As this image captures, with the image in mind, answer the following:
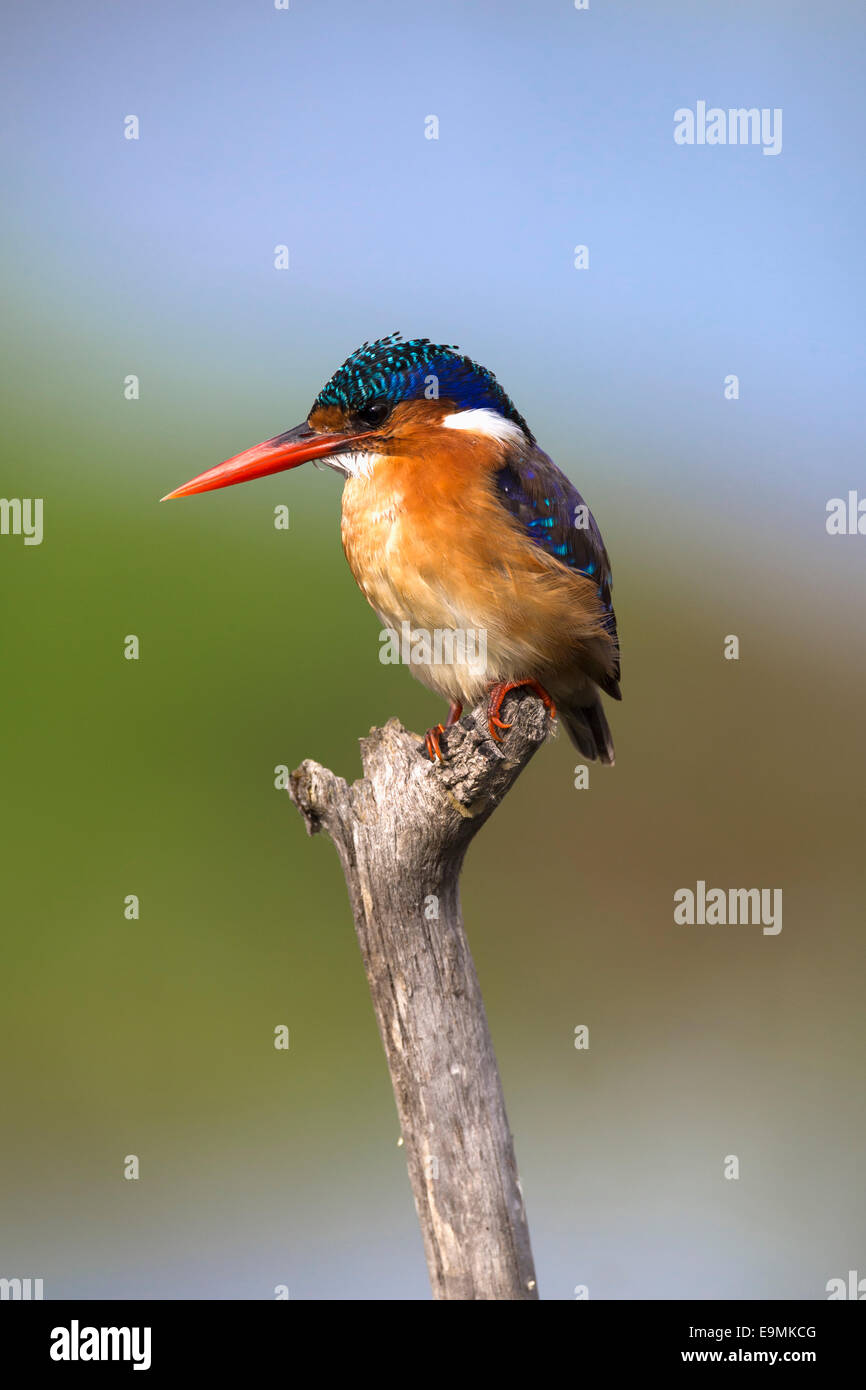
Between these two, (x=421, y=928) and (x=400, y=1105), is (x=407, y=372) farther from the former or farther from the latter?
(x=400, y=1105)

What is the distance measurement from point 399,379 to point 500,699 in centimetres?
75

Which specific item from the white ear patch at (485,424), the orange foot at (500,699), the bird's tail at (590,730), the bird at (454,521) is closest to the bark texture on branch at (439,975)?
the orange foot at (500,699)

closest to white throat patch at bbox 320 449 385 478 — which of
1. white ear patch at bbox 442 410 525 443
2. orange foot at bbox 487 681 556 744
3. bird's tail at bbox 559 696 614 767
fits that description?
white ear patch at bbox 442 410 525 443

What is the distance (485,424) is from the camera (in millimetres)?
2555

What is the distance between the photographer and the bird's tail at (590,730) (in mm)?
2779

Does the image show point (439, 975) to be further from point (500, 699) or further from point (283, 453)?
point (283, 453)

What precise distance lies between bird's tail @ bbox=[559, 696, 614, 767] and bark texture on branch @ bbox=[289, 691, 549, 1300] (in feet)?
1.83

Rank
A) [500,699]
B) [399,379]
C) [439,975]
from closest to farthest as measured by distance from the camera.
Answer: [439,975]
[500,699]
[399,379]

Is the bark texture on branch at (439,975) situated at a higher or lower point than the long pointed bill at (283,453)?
lower

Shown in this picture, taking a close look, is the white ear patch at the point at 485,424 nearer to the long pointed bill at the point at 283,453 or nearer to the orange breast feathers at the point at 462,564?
the orange breast feathers at the point at 462,564

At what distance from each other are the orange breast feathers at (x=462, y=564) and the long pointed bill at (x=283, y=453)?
0.09 m

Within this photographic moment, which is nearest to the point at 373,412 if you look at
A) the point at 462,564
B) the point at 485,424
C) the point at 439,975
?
the point at 485,424

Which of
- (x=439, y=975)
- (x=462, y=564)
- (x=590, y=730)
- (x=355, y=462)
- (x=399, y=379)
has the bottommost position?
(x=439, y=975)
